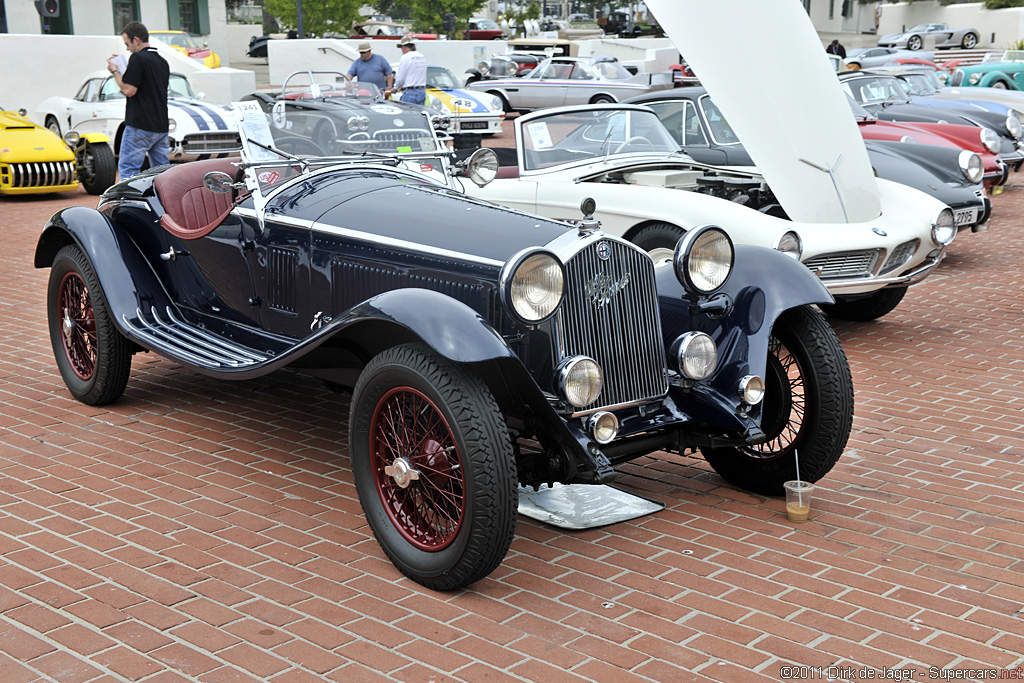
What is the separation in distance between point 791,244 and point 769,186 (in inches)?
39.1

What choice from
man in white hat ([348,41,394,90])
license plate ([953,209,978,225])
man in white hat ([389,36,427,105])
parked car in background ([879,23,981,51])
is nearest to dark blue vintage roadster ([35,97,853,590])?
license plate ([953,209,978,225])

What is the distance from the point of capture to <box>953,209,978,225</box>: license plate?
8.64 metres

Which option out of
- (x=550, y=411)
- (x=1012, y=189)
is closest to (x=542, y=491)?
(x=550, y=411)

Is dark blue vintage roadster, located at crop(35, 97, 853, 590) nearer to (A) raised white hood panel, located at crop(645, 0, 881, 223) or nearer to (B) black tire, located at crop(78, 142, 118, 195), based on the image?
(A) raised white hood panel, located at crop(645, 0, 881, 223)

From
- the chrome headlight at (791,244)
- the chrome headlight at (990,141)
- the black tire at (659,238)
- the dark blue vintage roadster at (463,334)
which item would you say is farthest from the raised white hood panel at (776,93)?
the chrome headlight at (990,141)

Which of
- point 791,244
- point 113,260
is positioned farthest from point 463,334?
point 791,244

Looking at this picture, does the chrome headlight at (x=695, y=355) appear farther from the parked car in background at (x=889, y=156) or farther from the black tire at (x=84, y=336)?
the parked car in background at (x=889, y=156)

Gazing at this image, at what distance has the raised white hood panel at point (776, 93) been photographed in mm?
7074

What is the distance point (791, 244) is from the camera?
641 cm

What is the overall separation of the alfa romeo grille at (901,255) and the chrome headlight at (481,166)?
2.97 meters

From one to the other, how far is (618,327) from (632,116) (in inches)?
176

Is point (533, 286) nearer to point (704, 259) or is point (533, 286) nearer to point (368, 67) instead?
point (704, 259)

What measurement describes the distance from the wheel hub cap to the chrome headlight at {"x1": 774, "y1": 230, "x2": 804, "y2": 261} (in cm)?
345

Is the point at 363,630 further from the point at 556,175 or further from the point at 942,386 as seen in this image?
the point at 556,175
